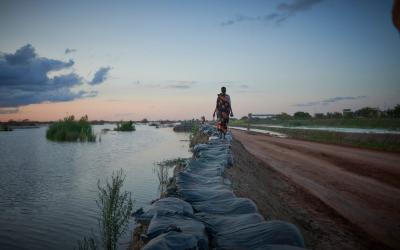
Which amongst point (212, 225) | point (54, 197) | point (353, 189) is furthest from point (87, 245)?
point (353, 189)

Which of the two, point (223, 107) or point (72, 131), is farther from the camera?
point (72, 131)

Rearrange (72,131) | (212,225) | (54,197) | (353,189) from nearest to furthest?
(212,225), (353,189), (54,197), (72,131)

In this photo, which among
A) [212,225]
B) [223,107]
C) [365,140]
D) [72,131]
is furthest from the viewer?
[72,131]

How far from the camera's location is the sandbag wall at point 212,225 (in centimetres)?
237

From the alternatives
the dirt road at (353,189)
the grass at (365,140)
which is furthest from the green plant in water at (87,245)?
the grass at (365,140)

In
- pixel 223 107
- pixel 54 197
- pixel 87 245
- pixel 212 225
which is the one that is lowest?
pixel 54 197

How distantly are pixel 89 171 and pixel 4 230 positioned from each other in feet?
20.0

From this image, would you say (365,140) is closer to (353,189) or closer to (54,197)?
(353,189)

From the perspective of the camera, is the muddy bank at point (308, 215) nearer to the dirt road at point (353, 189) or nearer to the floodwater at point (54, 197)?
the dirt road at point (353, 189)

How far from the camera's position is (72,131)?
87.0ft

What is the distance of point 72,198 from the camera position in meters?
7.41

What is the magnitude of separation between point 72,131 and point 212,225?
26087mm

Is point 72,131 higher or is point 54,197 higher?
point 72,131

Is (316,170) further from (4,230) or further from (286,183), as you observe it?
(4,230)
